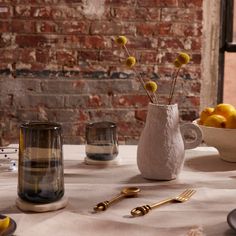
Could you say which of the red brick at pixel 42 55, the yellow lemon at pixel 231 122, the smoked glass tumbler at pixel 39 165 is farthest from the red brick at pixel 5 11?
the smoked glass tumbler at pixel 39 165

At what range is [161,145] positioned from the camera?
1.21 metres

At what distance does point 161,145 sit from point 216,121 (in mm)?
275

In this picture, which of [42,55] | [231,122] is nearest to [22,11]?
[42,55]

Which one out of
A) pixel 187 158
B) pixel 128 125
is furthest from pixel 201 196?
pixel 128 125

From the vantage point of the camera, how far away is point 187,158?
1.48 m

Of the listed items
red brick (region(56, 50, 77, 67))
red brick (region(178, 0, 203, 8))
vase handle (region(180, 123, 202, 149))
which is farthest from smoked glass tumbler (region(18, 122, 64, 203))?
red brick (region(178, 0, 203, 8))

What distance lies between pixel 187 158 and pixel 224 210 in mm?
458

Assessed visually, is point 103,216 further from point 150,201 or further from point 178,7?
point 178,7

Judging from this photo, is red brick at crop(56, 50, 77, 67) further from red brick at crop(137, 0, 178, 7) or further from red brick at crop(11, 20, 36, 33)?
red brick at crop(137, 0, 178, 7)

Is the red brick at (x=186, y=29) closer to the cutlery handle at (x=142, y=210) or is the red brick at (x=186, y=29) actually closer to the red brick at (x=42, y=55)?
the red brick at (x=42, y=55)

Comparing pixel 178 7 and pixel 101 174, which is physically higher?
pixel 178 7

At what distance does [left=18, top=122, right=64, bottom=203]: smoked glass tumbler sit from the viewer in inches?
39.7

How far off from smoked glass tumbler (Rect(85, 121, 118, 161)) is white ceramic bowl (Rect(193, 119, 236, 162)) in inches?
10.0

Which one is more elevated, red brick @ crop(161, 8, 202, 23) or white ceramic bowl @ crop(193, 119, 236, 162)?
red brick @ crop(161, 8, 202, 23)
